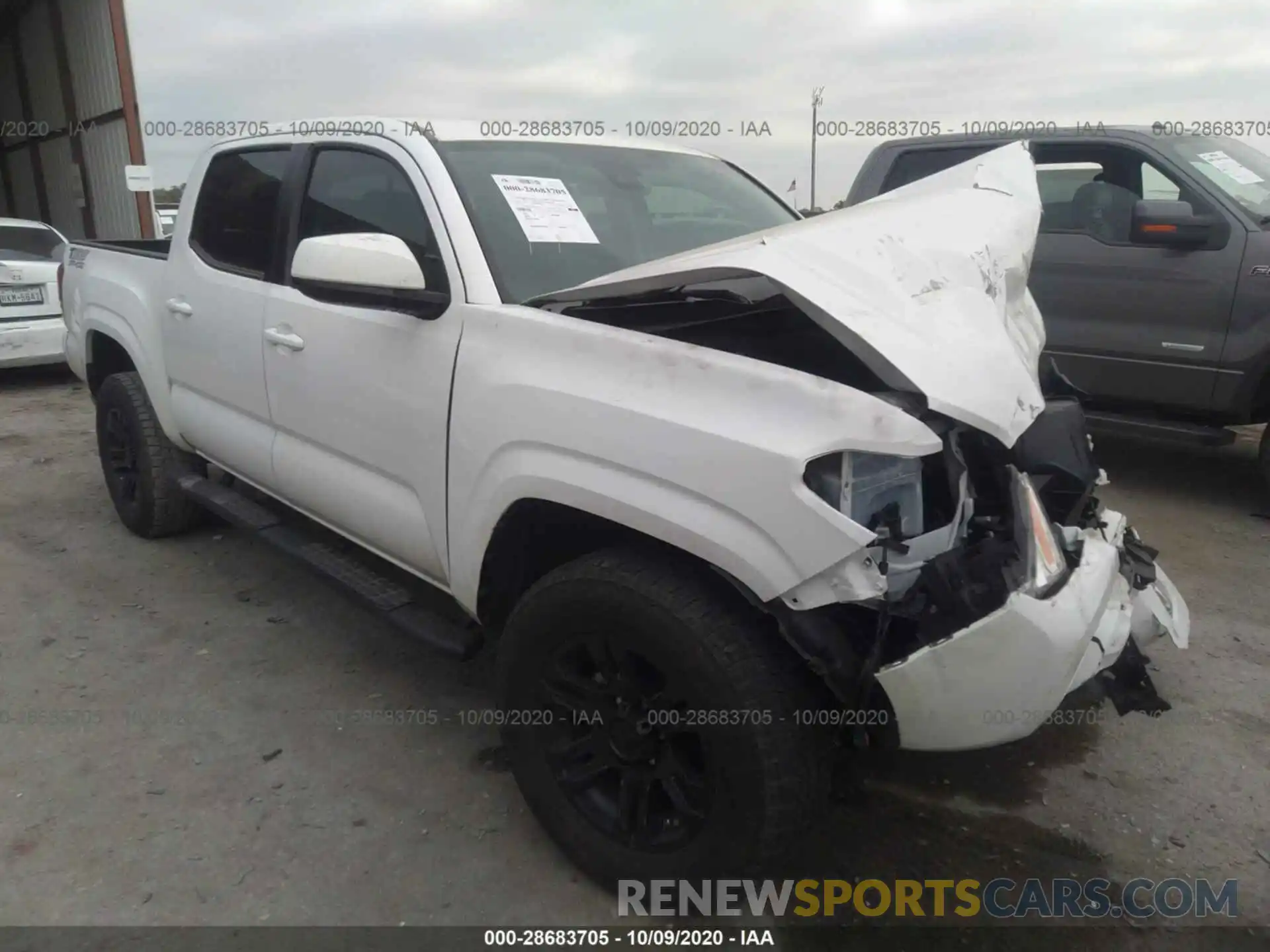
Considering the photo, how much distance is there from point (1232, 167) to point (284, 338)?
4872 millimetres

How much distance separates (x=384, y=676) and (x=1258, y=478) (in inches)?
199

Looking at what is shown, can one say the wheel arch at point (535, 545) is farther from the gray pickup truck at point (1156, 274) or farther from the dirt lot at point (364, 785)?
the gray pickup truck at point (1156, 274)

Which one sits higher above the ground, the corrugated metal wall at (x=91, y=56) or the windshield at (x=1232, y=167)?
the corrugated metal wall at (x=91, y=56)

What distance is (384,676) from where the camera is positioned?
3350 millimetres

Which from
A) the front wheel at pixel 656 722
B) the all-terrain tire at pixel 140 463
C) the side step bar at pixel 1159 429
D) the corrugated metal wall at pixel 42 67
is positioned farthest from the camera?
the corrugated metal wall at pixel 42 67

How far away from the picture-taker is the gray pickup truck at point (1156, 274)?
466 centimetres

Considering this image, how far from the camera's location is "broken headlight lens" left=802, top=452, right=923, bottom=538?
5.94 ft

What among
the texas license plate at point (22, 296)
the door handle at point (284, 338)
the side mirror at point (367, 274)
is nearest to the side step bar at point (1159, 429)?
the side mirror at point (367, 274)

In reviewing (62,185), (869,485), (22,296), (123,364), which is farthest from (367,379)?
(62,185)

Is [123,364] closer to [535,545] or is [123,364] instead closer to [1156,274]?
[535,545]

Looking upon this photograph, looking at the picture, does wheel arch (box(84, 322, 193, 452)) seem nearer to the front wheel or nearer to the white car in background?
the front wheel

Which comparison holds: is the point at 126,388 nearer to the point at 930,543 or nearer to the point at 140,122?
the point at 930,543

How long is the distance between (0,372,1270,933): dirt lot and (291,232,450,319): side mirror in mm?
1395

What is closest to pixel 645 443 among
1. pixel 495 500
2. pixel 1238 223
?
pixel 495 500
